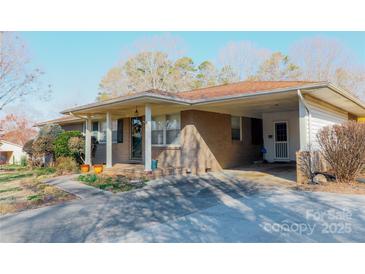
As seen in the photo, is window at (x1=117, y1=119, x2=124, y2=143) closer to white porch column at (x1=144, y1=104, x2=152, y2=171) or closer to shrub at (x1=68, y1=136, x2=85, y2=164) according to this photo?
shrub at (x1=68, y1=136, x2=85, y2=164)

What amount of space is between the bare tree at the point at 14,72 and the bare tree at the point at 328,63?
23.8 metres

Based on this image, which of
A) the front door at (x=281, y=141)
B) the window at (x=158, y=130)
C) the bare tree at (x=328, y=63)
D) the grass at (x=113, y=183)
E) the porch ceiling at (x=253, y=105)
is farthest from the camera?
the bare tree at (x=328, y=63)

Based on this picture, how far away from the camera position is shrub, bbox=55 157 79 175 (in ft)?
36.6

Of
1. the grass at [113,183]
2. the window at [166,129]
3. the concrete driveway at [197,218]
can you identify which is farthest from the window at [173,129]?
the concrete driveway at [197,218]

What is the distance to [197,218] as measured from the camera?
14.8ft

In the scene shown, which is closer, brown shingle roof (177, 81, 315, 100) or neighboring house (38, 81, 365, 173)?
brown shingle roof (177, 81, 315, 100)

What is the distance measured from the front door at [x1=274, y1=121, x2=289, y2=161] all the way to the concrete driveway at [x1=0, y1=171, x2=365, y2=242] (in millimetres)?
6544

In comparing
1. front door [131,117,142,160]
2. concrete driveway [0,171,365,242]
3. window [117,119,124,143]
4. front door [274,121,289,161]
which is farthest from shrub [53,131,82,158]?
front door [274,121,289,161]

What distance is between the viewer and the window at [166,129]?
34.7 ft

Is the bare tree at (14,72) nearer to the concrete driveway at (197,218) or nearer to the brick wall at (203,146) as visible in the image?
the brick wall at (203,146)

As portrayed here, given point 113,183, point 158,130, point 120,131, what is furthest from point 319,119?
point 120,131
